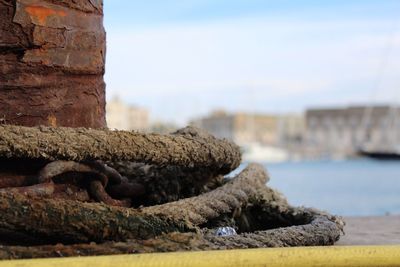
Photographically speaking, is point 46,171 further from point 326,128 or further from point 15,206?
point 326,128

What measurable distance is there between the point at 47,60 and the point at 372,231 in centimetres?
156

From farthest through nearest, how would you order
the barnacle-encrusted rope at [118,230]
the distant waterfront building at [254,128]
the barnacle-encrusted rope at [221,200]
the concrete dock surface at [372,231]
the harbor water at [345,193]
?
the distant waterfront building at [254,128] → the harbor water at [345,193] → the concrete dock surface at [372,231] → the barnacle-encrusted rope at [221,200] → the barnacle-encrusted rope at [118,230]

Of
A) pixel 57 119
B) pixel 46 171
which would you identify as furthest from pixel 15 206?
pixel 57 119

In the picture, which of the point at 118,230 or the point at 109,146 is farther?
the point at 109,146

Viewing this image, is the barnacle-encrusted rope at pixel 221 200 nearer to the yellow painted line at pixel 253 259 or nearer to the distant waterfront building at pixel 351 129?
the yellow painted line at pixel 253 259

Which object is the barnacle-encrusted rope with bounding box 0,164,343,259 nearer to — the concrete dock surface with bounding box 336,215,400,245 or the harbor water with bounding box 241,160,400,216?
the concrete dock surface with bounding box 336,215,400,245

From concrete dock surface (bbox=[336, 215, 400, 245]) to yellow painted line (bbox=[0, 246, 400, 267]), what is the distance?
0.72m

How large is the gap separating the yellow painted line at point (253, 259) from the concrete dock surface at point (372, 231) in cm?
72

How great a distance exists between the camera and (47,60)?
7.97 ft

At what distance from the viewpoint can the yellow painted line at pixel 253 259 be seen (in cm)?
171

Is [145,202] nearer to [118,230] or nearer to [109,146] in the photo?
[109,146]

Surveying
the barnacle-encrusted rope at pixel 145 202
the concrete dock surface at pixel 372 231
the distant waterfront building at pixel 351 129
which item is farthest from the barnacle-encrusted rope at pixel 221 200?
the distant waterfront building at pixel 351 129

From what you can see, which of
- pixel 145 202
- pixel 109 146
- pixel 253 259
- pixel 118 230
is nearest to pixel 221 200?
pixel 145 202

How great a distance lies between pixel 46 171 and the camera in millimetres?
2371
